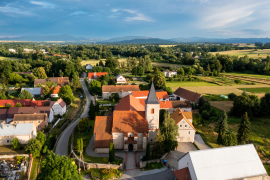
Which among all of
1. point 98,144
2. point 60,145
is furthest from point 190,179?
point 60,145

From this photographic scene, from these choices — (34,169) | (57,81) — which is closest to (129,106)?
(34,169)

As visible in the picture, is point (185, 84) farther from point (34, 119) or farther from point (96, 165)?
point (96, 165)

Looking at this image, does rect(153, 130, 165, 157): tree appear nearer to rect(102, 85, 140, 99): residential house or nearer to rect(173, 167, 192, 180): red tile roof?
rect(173, 167, 192, 180): red tile roof

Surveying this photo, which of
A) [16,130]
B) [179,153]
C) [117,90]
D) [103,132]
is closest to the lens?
[179,153]

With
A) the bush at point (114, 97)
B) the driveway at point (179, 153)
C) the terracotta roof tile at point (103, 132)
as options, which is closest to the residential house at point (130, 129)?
the terracotta roof tile at point (103, 132)

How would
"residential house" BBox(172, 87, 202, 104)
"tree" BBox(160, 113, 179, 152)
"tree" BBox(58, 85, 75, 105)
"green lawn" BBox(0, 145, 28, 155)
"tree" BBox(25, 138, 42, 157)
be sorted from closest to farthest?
"tree" BBox(160, 113, 179, 152) → "tree" BBox(25, 138, 42, 157) → "green lawn" BBox(0, 145, 28, 155) → "residential house" BBox(172, 87, 202, 104) → "tree" BBox(58, 85, 75, 105)

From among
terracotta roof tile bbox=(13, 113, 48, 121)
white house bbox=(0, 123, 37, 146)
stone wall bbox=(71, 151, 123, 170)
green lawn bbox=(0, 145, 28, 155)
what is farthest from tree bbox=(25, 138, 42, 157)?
terracotta roof tile bbox=(13, 113, 48, 121)

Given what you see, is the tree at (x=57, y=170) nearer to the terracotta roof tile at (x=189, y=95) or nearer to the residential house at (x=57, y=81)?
the terracotta roof tile at (x=189, y=95)
